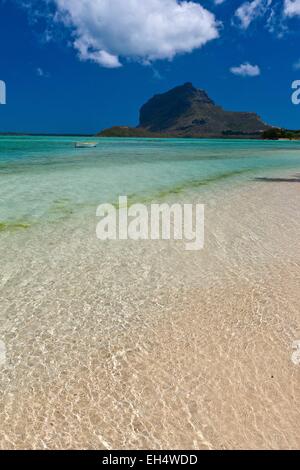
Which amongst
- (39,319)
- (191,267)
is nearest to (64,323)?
(39,319)

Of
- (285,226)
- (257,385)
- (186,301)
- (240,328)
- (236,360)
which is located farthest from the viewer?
(285,226)

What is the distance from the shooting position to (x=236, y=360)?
139 inches

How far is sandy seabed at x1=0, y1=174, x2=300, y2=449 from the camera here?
275 centimetres

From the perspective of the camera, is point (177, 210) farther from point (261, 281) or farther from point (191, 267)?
point (261, 281)

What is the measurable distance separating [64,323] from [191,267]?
247 centimetres

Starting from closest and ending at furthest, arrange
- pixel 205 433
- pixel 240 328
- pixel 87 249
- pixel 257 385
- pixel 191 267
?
pixel 205 433 < pixel 257 385 < pixel 240 328 < pixel 191 267 < pixel 87 249

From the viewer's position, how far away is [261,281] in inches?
211

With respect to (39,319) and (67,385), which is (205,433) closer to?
(67,385)

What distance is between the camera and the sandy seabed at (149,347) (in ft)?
9.03

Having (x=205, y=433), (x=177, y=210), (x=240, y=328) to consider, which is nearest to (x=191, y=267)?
(x=240, y=328)

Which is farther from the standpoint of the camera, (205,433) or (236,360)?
(236,360)

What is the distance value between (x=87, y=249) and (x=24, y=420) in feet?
13.9

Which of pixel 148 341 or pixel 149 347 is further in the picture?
pixel 148 341

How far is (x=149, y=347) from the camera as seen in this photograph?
148 inches
